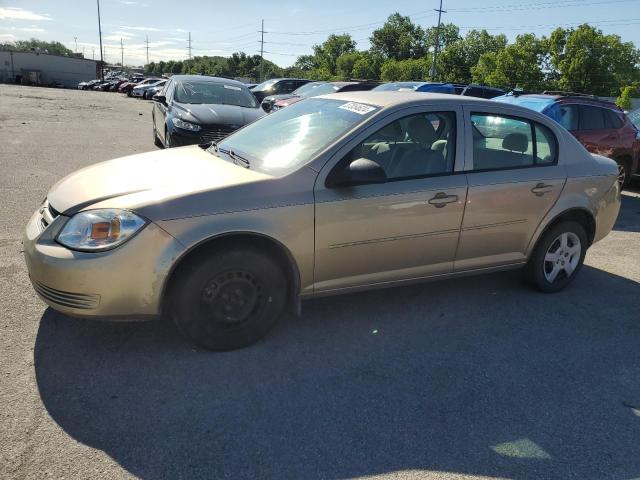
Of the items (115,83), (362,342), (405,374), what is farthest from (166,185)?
(115,83)

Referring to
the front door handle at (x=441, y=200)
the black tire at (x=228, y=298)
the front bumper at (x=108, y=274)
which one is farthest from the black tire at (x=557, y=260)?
the front bumper at (x=108, y=274)

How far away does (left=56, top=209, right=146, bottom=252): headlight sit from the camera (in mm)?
2998

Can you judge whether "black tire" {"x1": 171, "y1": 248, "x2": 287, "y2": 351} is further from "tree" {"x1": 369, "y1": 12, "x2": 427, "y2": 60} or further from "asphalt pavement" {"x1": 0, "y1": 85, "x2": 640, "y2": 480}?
"tree" {"x1": 369, "y1": 12, "x2": 427, "y2": 60}

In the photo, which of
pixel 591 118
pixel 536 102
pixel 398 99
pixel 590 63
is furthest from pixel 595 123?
pixel 590 63

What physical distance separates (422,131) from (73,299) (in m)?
2.74

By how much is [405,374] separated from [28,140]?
11597mm

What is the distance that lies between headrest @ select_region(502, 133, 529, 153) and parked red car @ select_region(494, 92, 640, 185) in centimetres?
440

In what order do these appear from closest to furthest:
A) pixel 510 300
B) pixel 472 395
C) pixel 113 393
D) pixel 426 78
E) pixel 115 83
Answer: pixel 113 393
pixel 472 395
pixel 510 300
pixel 115 83
pixel 426 78

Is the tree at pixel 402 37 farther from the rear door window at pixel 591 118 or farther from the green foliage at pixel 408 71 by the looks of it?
the rear door window at pixel 591 118

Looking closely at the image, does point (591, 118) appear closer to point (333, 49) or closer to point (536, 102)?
point (536, 102)

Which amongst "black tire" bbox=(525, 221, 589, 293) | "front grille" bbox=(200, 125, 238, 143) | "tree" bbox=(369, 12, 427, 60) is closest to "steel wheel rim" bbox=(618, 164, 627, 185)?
"black tire" bbox=(525, 221, 589, 293)

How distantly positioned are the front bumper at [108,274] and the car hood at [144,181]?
196mm

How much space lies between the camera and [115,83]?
54.0m

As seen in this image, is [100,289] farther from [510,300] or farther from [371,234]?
[510,300]
